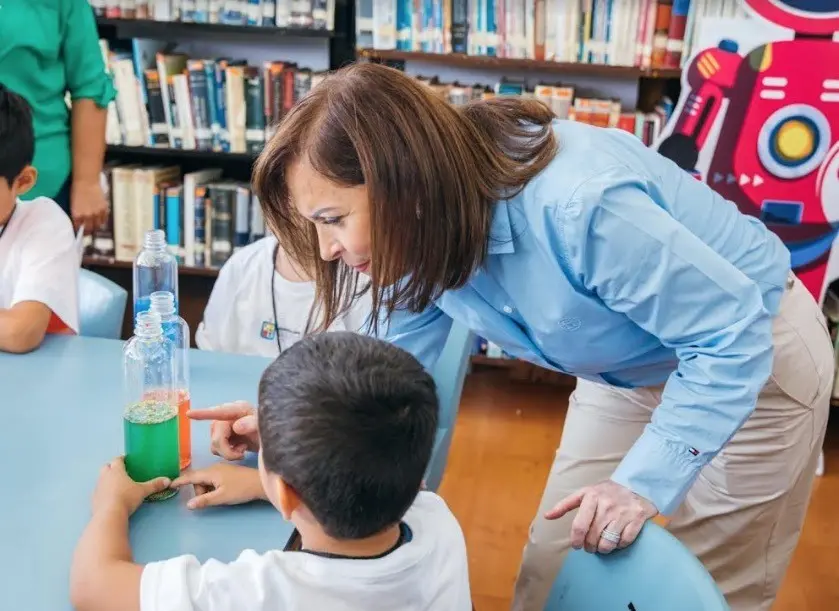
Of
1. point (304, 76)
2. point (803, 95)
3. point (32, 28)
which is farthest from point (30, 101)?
point (803, 95)

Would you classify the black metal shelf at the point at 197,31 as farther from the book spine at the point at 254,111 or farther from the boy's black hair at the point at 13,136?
the boy's black hair at the point at 13,136

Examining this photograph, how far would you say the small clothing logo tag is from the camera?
2.04 m

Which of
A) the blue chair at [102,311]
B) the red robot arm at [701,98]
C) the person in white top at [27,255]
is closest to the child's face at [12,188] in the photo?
the person in white top at [27,255]

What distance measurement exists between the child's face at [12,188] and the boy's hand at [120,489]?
2.75 ft

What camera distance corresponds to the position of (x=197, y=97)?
297 cm

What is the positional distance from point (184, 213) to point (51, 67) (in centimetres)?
96

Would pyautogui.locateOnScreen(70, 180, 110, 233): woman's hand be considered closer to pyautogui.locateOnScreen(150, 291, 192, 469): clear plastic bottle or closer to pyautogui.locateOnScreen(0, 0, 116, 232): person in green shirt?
pyautogui.locateOnScreen(0, 0, 116, 232): person in green shirt

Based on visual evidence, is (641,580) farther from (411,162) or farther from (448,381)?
(448,381)

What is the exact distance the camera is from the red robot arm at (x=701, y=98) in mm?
2471

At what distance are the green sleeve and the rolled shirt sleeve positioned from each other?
5.46 feet

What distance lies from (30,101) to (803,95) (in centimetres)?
203

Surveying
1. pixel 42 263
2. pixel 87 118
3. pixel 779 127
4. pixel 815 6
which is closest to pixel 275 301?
pixel 42 263

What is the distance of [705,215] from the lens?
120cm

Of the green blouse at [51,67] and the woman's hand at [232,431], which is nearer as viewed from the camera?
the woman's hand at [232,431]
